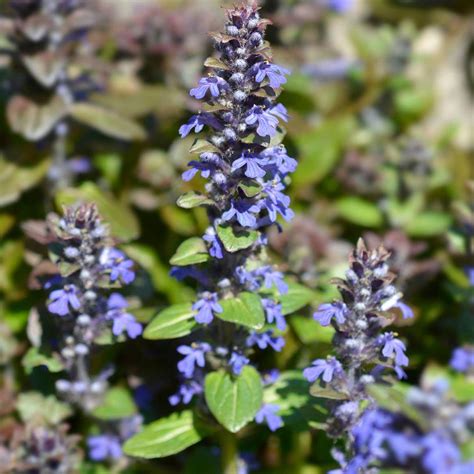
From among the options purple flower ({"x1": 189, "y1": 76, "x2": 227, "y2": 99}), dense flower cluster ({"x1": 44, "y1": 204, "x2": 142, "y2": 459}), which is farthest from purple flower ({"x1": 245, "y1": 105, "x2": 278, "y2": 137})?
dense flower cluster ({"x1": 44, "y1": 204, "x2": 142, "y2": 459})

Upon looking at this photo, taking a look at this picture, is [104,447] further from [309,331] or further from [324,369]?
[324,369]

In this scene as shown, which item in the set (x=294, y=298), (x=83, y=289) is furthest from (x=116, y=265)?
(x=294, y=298)

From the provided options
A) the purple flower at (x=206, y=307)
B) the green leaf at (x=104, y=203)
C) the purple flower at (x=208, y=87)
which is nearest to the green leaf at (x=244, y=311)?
the purple flower at (x=206, y=307)

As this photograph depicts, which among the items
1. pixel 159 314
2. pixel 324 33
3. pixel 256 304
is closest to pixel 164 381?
pixel 159 314

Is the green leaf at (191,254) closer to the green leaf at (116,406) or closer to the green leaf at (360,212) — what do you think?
the green leaf at (116,406)

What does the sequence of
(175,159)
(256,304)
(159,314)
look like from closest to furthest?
(256,304)
(159,314)
(175,159)

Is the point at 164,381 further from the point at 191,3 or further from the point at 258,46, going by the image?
the point at 191,3
